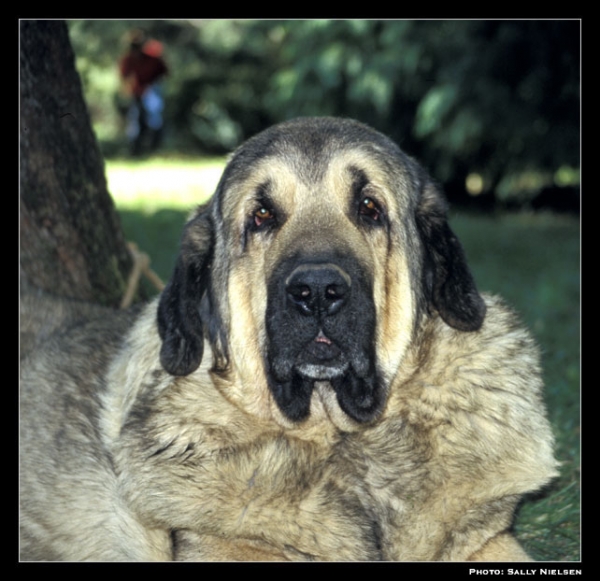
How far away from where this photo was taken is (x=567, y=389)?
6.42 metres

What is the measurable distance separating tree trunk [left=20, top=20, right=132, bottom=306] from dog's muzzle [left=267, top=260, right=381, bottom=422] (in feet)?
6.97

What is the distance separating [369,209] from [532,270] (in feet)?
23.8

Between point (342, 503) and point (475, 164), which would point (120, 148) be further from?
point (342, 503)

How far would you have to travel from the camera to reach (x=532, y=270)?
10.9 m

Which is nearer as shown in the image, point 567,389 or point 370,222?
point 370,222

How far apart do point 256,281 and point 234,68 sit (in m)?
21.2

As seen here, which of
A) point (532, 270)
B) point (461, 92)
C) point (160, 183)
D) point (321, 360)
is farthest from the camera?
point (160, 183)

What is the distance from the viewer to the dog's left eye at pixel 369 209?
4074 millimetres

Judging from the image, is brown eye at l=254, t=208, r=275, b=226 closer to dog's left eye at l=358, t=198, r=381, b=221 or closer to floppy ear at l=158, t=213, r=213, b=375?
floppy ear at l=158, t=213, r=213, b=375

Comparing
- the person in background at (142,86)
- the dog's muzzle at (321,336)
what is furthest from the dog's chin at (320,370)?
the person in background at (142,86)

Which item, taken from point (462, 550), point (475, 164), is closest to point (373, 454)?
point (462, 550)

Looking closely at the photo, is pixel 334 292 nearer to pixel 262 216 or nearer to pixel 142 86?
pixel 262 216

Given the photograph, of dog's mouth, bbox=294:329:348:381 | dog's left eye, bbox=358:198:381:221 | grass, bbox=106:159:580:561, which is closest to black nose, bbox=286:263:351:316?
dog's mouth, bbox=294:329:348:381

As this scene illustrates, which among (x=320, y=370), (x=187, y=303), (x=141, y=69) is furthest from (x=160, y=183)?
(x=320, y=370)
